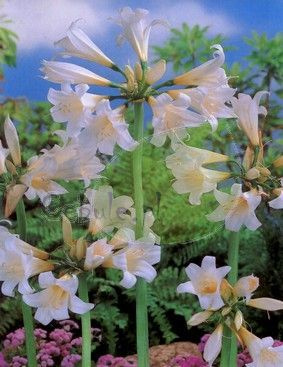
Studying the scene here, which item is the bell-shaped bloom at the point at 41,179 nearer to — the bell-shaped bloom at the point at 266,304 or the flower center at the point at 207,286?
the flower center at the point at 207,286

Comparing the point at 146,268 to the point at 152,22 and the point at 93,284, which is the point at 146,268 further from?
the point at 93,284

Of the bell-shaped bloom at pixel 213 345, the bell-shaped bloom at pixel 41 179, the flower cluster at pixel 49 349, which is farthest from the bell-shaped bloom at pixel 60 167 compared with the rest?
the flower cluster at pixel 49 349

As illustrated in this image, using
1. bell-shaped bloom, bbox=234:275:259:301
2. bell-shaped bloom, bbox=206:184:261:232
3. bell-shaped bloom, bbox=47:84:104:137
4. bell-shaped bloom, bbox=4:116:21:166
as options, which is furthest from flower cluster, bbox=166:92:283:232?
bell-shaped bloom, bbox=4:116:21:166

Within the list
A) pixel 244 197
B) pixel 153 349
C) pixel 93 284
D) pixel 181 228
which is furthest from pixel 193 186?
pixel 93 284

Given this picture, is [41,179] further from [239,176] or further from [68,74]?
[239,176]

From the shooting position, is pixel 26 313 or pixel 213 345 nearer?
pixel 213 345

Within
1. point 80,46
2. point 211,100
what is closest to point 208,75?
point 211,100
